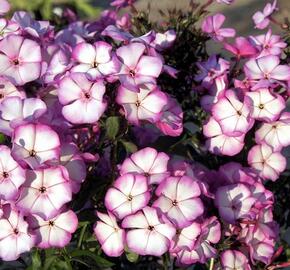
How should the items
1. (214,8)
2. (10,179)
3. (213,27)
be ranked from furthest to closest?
(214,8), (213,27), (10,179)

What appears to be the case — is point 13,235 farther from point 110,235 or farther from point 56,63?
point 56,63

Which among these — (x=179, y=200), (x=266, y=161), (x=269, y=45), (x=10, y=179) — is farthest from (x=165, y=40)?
(x=10, y=179)

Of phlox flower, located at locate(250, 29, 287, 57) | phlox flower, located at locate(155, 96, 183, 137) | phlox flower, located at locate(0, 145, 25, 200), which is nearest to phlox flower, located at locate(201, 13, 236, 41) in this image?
phlox flower, located at locate(250, 29, 287, 57)

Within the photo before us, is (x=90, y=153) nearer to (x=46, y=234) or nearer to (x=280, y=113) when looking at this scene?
(x=46, y=234)

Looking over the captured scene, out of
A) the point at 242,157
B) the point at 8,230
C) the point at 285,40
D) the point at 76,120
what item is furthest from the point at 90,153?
the point at 285,40

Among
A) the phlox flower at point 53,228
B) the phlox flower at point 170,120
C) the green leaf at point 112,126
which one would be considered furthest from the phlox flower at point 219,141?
the phlox flower at point 53,228
